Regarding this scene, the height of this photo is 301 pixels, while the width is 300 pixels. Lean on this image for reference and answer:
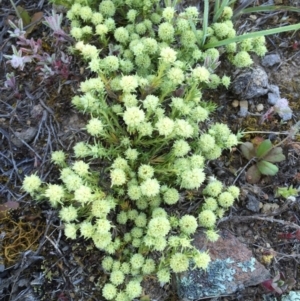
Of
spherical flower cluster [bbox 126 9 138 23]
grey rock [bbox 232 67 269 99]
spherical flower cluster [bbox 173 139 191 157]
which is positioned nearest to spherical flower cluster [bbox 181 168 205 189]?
spherical flower cluster [bbox 173 139 191 157]

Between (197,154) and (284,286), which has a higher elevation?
(197,154)

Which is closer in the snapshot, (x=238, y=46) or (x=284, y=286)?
(x=284, y=286)

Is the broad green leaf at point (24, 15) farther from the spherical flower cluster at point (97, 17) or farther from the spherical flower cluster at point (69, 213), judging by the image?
the spherical flower cluster at point (69, 213)

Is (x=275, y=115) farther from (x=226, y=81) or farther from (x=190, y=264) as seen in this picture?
(x=190, y=264)

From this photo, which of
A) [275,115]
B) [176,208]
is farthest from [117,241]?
[275,115]

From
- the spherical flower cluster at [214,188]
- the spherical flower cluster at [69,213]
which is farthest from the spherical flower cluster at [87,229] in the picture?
the spherical flower cluster at [214,188]

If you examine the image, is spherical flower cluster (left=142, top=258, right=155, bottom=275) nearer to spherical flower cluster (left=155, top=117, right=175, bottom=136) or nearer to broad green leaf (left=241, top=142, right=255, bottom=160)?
spherical flower cluster (left=155, top=117, right=175, bottom=136)

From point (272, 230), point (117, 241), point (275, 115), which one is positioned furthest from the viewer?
point (275, 115)
